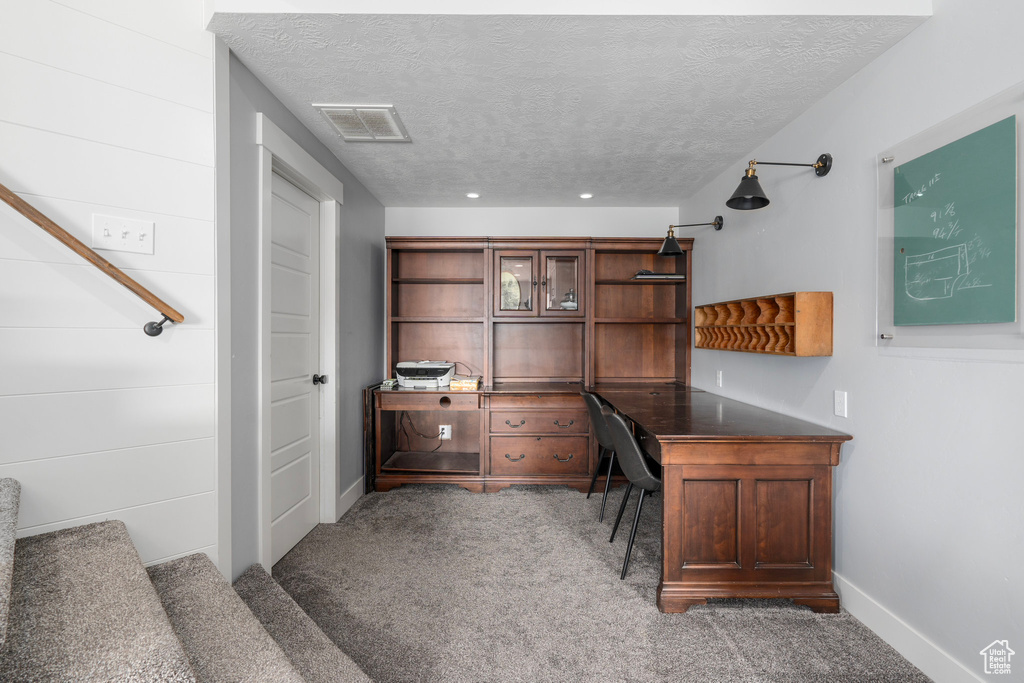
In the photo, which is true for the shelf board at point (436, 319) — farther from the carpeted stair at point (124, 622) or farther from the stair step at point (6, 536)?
the stair step at point (6, 536)

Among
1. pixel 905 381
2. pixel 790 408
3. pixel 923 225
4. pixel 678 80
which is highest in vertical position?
pixel 678 80

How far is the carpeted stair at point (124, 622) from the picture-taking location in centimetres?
89

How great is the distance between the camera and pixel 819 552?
1.95 metres

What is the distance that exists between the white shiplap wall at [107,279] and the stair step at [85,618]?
231 millimetres

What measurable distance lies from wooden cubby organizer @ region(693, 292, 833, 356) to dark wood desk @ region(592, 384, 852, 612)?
42 cm

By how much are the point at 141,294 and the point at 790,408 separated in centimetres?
285

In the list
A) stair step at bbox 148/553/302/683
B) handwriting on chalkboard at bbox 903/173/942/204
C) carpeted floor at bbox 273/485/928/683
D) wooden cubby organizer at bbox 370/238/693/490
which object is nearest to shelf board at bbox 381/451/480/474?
wooden cubby organizer at bbox 370/238/693/490

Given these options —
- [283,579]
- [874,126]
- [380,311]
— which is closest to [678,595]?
[283,579]

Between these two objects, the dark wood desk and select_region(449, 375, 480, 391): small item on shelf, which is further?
select_region(449, 375, 480, 391): small item on shelf

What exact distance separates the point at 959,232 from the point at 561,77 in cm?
155

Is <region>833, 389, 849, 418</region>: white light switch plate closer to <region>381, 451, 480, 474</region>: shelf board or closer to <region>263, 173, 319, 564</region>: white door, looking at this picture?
<region>381, 451, 480, 474</region>: shelf board

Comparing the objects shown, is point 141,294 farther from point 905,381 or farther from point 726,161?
point 726,161

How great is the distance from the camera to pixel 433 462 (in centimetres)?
375

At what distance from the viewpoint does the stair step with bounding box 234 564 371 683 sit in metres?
1.34
